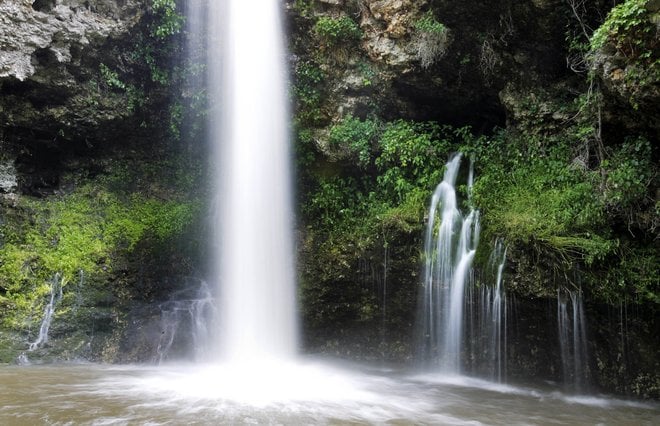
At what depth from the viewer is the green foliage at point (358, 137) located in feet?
31.4

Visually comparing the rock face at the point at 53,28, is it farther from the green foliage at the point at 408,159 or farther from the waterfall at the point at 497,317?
the waterfall at the point at 497,317

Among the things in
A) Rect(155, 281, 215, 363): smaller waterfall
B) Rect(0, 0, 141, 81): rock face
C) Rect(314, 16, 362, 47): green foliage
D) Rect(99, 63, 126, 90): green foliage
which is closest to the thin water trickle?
Rect(155, 281, 215, 363): smaller waterfall

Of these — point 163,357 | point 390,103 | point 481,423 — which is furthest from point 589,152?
point 163,357

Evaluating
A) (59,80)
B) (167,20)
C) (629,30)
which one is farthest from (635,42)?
(59,80)

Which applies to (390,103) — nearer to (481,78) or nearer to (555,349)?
(481,78)

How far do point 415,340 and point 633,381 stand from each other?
3.37 meters

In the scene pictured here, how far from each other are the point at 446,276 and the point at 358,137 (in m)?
3.28

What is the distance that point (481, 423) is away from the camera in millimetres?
5598

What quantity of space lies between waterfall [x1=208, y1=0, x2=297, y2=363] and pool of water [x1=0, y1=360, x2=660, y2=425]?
1.18 m

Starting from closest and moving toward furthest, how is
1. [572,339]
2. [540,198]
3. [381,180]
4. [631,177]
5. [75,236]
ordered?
[631,177], [572,339], [540,198], [381,180], [75,236]

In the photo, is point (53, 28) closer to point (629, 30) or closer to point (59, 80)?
point (59, 80)

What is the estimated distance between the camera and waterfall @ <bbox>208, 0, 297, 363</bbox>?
9.41 meters

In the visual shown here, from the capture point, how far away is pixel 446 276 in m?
8.02

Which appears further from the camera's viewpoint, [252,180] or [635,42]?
[252,180]
